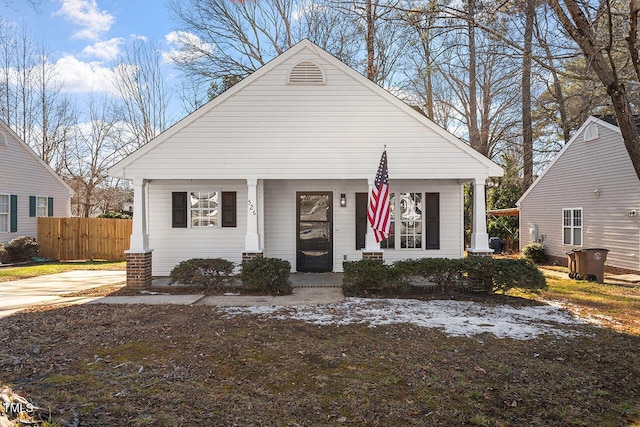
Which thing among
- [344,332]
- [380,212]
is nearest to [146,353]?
[344,332]

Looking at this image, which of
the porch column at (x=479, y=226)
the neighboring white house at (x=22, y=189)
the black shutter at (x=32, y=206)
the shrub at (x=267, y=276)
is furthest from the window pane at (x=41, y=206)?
Result: the porch column at (x=479, y=226)

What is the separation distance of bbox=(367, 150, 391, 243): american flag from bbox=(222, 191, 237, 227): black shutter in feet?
13.1

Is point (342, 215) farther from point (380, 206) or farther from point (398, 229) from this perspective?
point (380, 206)

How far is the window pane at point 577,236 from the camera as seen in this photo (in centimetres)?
1486

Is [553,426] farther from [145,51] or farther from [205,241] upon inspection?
[145,51]

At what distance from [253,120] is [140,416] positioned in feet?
24.5

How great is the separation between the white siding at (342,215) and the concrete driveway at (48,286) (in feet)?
14.1

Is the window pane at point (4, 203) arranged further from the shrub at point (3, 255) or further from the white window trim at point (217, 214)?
the white window trim at point (217, 214)

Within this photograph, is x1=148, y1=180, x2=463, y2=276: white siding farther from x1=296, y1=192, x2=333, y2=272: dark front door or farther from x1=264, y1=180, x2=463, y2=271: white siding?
x1=296, y1=192, x2=333, y2=272: dark front door

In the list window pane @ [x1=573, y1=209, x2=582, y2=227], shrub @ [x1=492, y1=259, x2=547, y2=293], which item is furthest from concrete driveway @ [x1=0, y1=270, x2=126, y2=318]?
window pane @ [x1=573, y1=209, x2=582, y2=227]

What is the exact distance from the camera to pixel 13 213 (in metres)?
16.3

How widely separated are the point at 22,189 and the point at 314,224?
13537 mm

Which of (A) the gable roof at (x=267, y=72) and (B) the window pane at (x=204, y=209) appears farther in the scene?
(B) the window pane at (x=204, y=209)

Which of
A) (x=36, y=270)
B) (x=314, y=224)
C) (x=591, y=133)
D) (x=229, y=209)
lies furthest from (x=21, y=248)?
(x=591, y=133)
